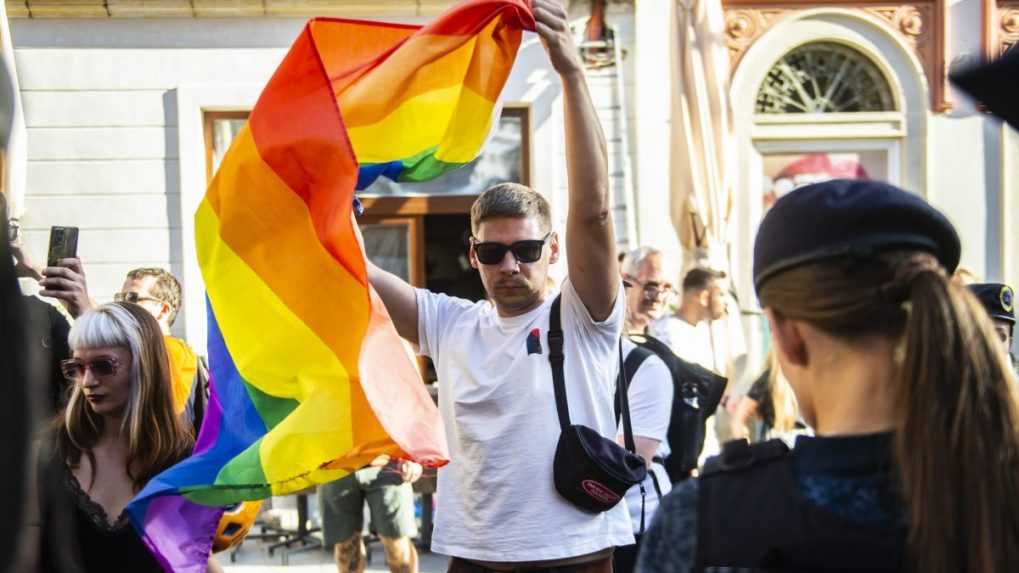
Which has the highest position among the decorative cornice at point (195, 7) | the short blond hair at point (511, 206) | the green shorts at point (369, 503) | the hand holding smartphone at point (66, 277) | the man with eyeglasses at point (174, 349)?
the decorative cornice at point (195, 7)

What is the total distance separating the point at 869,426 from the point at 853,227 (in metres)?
0.28

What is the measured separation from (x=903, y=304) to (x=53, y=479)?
232 cm

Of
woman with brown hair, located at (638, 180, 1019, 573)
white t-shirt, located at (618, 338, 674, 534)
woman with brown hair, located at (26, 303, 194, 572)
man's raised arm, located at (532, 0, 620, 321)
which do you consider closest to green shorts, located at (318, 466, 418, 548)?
white t-shirt, located at (618, 338, 674, 534)

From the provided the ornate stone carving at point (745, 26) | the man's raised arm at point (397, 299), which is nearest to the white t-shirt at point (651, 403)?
the man's raised arm at point (397, 299)

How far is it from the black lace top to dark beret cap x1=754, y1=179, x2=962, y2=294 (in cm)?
209

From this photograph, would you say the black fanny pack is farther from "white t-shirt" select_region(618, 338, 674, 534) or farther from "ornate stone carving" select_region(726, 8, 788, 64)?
"ornate stone carving" select_region(726, 8, 788, 64)

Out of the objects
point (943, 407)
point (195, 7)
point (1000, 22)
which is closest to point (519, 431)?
point (943, 407)

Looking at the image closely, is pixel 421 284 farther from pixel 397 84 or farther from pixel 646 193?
pixel 397 84

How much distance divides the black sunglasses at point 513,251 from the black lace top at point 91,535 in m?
1.19

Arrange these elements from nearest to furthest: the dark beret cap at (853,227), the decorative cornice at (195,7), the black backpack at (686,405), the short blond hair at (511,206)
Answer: the dark beret cap at (853,227)
the short blond hair at (511,206)
the black backpack at (686,405)
the decorative cornice at (195,7)

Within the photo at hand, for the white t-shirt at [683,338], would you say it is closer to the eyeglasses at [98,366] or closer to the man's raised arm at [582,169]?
the man's raised arm at [582,169]

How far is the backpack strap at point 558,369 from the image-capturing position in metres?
3.35

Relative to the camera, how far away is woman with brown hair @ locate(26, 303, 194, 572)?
10.7 ft

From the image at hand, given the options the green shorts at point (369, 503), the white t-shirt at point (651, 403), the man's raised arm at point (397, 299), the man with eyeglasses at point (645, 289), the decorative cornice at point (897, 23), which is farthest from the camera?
the decorative cornice at point (897, 23)
